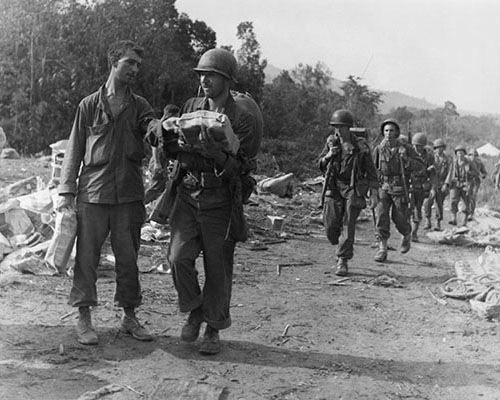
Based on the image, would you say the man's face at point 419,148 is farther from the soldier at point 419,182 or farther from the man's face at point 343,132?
the man's face at point 343,132

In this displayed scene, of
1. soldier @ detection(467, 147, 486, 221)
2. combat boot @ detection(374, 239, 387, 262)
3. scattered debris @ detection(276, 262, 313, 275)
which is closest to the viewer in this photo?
scattered debris @ detection(276, 262, 313, 275)

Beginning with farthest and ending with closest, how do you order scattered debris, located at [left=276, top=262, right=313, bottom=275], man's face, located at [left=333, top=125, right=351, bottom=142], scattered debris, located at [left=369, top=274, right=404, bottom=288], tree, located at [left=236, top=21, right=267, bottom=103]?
tree, located at [left=236, top=21, right=267, bottom=103] → scattered debris, located at [left=276, top=262, right=313, bottom=275] → man's face, located at [left=333, top=125, right=351, bottom=142] → scattered debris, located at [left=369, top=274, right=404, bottom=288]

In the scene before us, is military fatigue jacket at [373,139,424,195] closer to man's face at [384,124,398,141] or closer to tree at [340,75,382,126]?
man's face at [384,124,398,141]

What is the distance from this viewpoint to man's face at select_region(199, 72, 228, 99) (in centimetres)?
525

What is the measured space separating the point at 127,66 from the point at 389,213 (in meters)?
6.80

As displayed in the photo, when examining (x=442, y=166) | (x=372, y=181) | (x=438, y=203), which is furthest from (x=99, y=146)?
(x=442, y=166)

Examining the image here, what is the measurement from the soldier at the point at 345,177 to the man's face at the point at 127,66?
4.16 meters

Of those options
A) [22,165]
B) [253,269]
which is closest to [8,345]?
[253,269]

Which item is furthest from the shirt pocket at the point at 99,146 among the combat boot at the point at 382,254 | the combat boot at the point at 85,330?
the combat boot at the point at 382,254

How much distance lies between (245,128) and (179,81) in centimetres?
2053

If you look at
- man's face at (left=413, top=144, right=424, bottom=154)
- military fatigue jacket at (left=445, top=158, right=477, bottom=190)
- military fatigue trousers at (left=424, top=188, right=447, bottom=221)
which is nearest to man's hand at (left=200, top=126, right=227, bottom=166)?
man's face at (left=413, top=144, right=424, bottom=154)

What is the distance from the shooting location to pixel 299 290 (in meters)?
8.34

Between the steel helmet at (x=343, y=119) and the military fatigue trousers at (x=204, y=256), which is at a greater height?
the steel helmet at (x=343, y=119)

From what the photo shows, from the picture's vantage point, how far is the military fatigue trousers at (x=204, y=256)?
5.36 m
